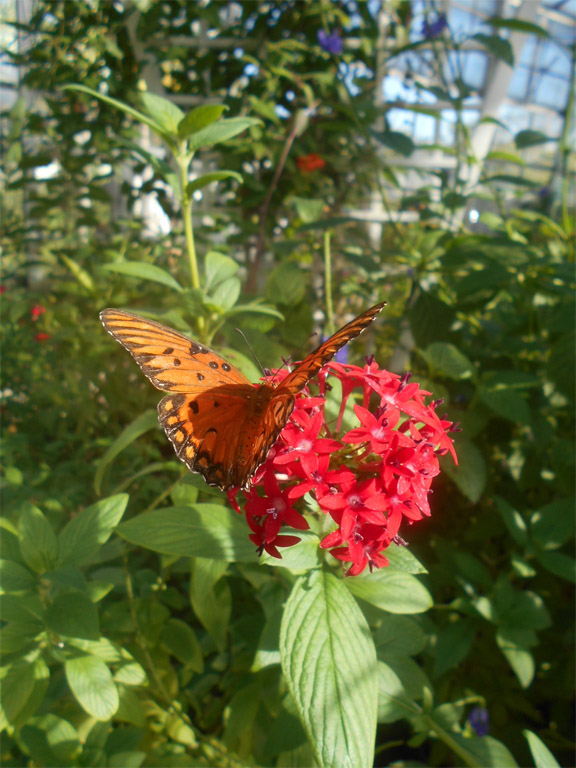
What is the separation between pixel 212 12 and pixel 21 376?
5.27 feet

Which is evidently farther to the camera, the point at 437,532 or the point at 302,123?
the point at 302,123

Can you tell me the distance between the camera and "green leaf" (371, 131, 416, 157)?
5.46 feet

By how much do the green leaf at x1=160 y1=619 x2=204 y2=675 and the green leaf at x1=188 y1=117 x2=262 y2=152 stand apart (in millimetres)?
900

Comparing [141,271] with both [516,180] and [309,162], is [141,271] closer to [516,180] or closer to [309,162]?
[516,180]

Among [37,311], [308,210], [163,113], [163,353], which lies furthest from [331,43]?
[163,353]

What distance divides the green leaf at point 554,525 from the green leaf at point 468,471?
139mm

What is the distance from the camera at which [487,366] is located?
1515 millimetres

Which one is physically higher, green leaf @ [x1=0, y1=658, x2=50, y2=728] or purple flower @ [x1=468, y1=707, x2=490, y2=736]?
green leaf @ [x1=0, y1=658, x2=50, y2=728]

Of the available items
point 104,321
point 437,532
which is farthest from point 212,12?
point 437,532

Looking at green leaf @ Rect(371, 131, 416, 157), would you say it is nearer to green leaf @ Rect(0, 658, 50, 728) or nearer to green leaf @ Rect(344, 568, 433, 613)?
green leaf @ Rect(344, 568, 433, 613)

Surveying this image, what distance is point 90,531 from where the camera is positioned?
841 mm

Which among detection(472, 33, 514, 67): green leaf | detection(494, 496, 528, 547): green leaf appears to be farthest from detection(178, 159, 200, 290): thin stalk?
detection(472, 33, 514, 67): green leaf

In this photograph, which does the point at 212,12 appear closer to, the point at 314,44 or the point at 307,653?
the point at 314,44

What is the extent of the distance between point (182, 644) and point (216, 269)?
28.5 inches
